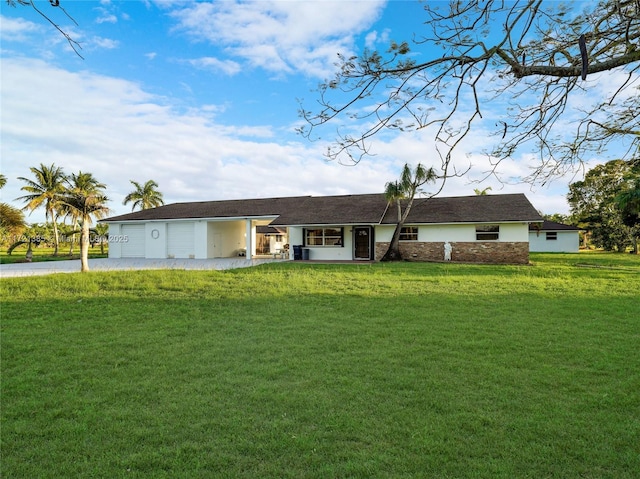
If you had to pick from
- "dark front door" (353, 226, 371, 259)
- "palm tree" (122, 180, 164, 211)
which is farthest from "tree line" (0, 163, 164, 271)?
"dark front door" (353, 226, 371, 259)

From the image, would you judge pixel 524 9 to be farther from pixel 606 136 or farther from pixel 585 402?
pixel 585 402

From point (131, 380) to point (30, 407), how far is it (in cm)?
100

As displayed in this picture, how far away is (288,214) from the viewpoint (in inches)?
1021

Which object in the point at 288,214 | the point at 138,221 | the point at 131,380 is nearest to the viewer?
the point at 131,380

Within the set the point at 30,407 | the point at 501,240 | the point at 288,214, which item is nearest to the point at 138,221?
the point at 288,214

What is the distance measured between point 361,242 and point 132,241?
16.9m

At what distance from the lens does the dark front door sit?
24469mm

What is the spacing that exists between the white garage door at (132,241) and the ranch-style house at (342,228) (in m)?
0.07

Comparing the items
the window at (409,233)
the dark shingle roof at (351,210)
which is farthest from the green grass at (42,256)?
the window at (409,233)

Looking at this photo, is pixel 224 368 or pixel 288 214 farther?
pixel 288 214

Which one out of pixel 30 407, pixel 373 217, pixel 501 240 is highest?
pixel 373 217

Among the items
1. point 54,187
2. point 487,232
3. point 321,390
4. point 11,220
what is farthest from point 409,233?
point 54,187

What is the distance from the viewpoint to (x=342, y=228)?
24.6 metres

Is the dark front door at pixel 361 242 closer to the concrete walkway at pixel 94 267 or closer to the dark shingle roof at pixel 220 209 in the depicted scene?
the dark shingle roof at pixel 220 209
